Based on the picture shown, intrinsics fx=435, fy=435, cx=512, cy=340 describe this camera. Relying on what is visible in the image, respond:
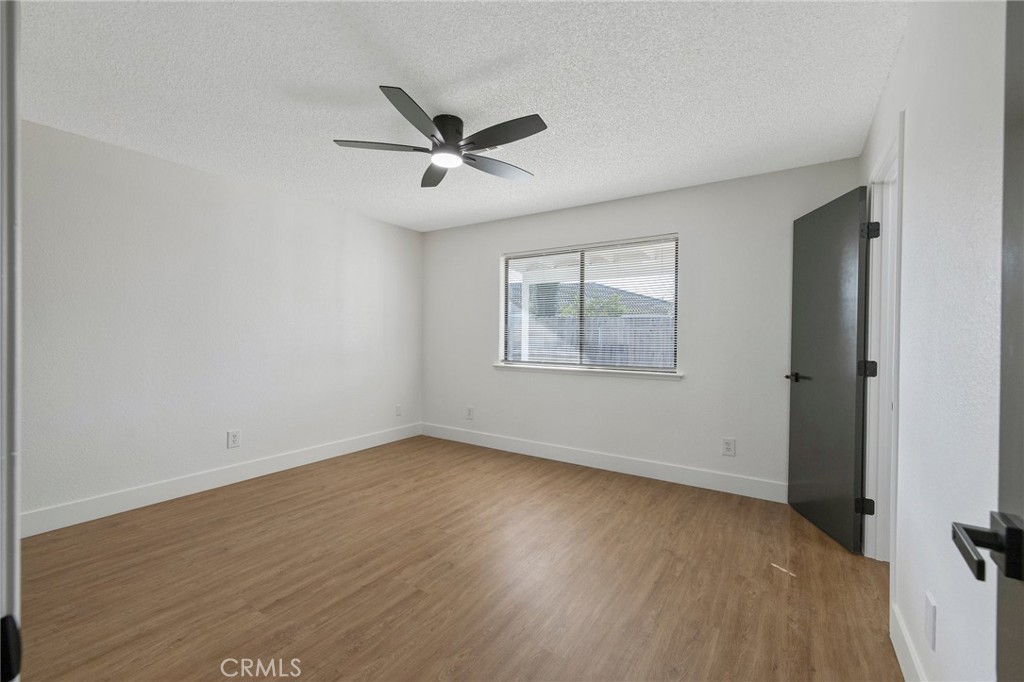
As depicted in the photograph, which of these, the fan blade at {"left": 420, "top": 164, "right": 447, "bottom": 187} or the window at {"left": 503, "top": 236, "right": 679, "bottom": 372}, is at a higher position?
the fan blade at {"left": 420, "top": 164, "right": 447, "bottom": 187}

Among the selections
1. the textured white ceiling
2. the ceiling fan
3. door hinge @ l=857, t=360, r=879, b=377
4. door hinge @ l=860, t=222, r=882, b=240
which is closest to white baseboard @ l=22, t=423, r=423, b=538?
the textured white ceiling

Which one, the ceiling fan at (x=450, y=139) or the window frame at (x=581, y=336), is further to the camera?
the window frame at (x=581, y=336)

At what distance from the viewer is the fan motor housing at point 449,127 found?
242 centimetres

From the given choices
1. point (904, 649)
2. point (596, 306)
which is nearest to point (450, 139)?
point (596, 306)

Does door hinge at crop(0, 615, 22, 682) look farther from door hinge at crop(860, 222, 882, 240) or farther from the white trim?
the white trim

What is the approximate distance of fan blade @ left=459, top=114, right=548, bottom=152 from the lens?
205 cm

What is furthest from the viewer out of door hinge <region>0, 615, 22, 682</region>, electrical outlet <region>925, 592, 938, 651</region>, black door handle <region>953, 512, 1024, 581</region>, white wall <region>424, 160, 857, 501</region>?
white wall <region>424, 160, 857, 501</region>

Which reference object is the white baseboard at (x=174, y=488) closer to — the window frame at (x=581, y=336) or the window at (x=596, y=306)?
the window frame at (x=581, y=336)

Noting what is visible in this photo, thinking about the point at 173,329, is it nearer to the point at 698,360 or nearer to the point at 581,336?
the point at 581,336

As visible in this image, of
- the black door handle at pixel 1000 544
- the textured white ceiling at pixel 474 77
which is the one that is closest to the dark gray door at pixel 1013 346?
the black door handle at pixel 1000 544

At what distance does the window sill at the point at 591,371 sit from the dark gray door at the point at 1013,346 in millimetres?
3001

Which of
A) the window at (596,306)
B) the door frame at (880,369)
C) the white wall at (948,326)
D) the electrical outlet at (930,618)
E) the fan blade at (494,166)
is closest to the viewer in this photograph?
the white wall at (948,326)

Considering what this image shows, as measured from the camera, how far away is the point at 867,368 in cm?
241

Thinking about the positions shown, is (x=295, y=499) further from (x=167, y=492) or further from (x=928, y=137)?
(x=928, y=137)
